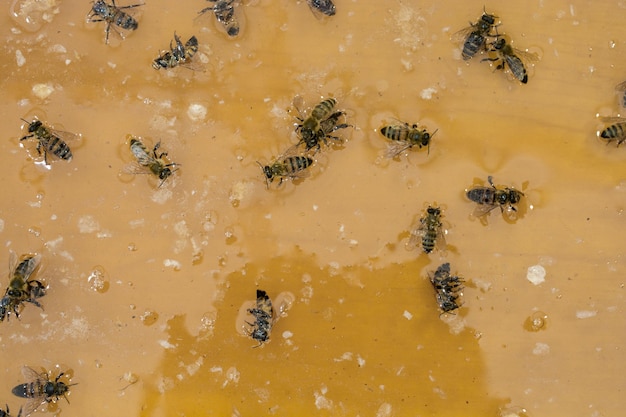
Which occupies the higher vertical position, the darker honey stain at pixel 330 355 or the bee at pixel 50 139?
the bee at pixel 50 139

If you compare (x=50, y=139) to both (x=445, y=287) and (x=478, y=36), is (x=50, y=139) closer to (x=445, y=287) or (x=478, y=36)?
(x=445, y=287)

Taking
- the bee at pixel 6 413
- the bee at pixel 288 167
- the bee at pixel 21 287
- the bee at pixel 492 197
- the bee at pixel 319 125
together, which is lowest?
the bee at pixel 6 413

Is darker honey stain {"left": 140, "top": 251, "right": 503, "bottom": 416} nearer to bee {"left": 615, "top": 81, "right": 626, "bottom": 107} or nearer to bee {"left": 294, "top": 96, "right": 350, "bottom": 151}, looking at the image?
bee {"left": 294, "top": 96, "right": 350, "bottom": 151}

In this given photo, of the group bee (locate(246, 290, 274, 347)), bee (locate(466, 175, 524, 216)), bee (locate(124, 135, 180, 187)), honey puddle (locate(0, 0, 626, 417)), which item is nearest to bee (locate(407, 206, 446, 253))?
honey puddle (locate(0, 0, 626, 417))

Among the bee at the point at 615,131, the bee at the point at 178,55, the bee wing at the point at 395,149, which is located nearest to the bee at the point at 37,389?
the bee at the point at 178,55

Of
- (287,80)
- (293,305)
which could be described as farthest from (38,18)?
(293,305)

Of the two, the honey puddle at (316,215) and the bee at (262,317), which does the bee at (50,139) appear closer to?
the honey puddle at (316,215)

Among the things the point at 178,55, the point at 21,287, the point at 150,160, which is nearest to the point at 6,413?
the point at 21,287
